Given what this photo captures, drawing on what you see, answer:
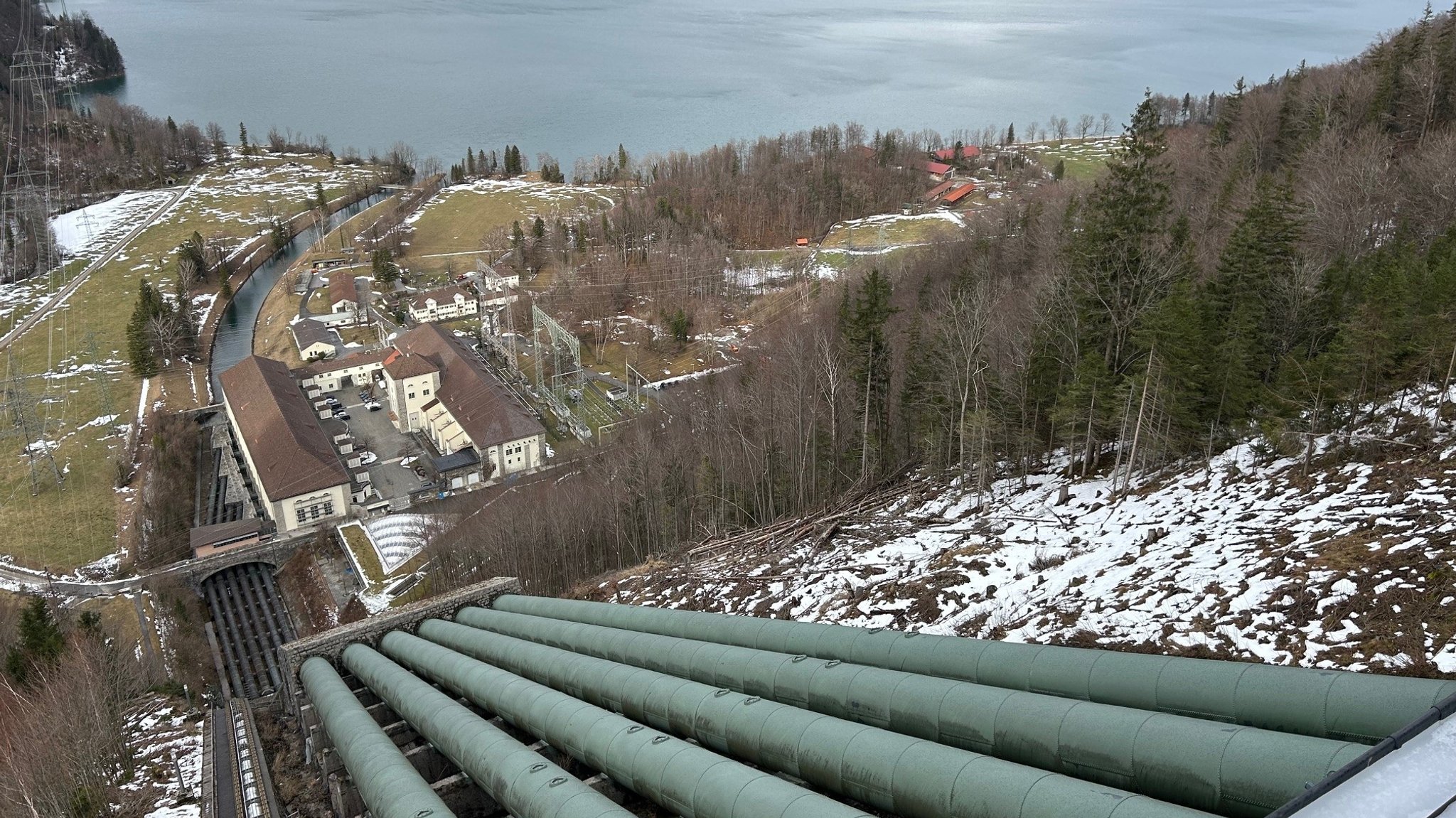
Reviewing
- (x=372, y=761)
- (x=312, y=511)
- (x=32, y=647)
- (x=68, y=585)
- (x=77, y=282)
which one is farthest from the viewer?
(x=77, y=282)

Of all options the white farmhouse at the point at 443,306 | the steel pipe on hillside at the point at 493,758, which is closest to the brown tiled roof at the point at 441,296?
the white farmhouse at the point at 443,306

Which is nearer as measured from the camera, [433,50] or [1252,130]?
[1252,130]

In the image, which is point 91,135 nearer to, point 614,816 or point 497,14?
point 614,816

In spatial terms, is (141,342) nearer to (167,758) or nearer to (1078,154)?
(167,758)

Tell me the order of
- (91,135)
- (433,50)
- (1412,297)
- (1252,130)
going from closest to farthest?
1. (1412,297)
2. (1252,130)
3. (91,135)
4. (433,50)

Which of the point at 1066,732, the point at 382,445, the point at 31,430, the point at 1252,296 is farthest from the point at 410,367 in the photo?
the point at 1066,732

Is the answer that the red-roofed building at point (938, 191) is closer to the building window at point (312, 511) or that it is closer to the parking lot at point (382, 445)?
the parking lot at point (382, 445)

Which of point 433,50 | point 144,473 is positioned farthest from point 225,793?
point 433,50
